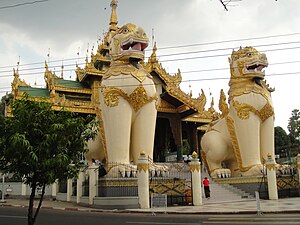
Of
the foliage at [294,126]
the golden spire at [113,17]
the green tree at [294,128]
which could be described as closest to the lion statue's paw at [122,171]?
the golden spire at [113,17]

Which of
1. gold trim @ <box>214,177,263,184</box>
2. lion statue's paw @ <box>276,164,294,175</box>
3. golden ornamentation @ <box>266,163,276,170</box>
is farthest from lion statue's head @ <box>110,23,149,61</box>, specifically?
lion statue's paw @ <box>276,164,294,175</box>

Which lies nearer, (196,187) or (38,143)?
(38,143)

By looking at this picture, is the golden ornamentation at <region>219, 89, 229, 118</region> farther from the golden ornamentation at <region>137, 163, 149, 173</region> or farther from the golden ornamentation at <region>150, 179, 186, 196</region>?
the golden ornamentation at <region>137, 163, 149, 173</region>

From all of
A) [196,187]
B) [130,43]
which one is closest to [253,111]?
[196,187]

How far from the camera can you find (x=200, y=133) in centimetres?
3058

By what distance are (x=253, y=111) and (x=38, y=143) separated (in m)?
13.1

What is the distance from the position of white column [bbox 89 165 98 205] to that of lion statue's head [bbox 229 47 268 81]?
8.89 m

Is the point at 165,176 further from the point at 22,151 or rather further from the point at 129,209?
the point at 22,151

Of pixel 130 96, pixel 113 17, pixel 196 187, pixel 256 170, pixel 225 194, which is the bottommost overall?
pixel 225 194

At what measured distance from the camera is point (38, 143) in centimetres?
659

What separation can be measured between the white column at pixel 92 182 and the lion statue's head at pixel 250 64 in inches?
350

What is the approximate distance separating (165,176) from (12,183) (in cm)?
1138

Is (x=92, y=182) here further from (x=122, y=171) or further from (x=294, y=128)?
(x=294, y=128)

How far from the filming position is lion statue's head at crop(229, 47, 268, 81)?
711 inches
